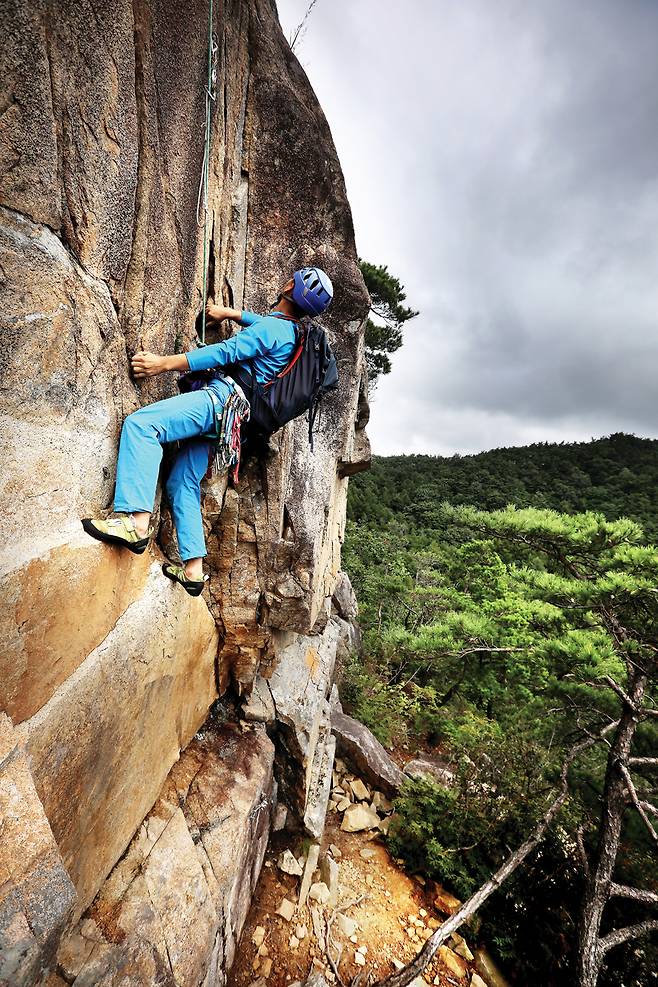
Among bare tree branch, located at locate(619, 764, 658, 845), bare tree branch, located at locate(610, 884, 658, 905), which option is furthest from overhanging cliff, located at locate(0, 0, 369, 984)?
bare tree branch, located at locate(619, 764, 658, 845)

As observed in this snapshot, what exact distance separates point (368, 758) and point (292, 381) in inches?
285

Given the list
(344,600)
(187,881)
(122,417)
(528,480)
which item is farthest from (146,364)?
(528,480)

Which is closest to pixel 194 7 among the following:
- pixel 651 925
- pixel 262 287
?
pixel 262 287

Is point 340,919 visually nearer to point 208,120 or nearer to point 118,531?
point 118,531

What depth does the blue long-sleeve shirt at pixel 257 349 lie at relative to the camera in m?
3.00

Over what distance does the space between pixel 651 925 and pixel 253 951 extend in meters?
4.56

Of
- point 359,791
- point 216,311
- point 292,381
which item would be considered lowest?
point 359,791

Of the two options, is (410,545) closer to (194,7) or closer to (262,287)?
(262,287)

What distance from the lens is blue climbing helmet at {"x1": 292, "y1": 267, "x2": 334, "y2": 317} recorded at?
10.5 feet

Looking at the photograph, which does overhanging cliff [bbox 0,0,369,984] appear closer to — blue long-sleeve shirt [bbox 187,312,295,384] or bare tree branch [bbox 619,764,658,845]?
blue long-sleeve shirt [bbox 187,312,295,384]

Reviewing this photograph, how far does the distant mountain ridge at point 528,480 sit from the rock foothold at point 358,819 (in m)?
19.3

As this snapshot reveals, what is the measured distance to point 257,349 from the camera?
3.12 m

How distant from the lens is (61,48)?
209cm

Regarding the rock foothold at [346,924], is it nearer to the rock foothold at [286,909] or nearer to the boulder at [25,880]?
the rock foothold at [286,909]
